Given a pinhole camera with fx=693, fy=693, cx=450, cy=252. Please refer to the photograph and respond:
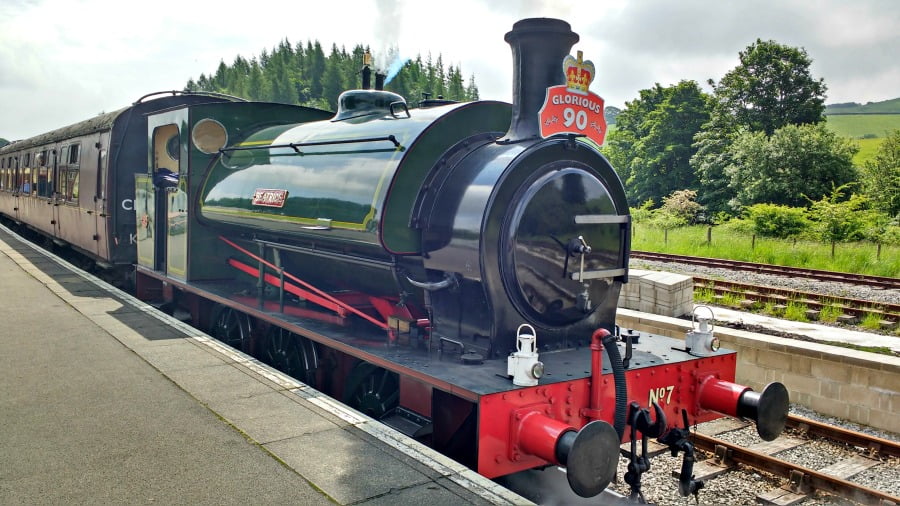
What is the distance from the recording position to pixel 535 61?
189 inches

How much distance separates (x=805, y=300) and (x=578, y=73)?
804cm

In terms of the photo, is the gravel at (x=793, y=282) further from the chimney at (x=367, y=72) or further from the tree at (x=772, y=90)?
the tree at (x=772, y=90)

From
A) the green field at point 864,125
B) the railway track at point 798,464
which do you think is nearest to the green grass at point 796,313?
the railway track at point 798,464

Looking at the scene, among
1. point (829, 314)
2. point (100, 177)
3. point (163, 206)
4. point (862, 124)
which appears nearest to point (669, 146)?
point (829, 314)

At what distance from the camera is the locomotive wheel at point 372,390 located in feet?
16.8

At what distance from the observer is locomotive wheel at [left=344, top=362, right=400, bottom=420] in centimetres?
513

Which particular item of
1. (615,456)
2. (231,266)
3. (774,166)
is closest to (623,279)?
(615,456)

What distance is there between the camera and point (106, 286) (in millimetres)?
10328

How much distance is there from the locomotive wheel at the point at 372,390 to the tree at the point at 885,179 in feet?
88.3

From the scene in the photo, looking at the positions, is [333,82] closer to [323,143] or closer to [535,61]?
[323,143]

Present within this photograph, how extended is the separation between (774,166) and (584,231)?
29738 mm

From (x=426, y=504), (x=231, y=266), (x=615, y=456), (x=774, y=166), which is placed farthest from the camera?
(x=774, y=166)

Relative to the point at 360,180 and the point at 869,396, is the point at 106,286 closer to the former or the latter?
the point at 360,180

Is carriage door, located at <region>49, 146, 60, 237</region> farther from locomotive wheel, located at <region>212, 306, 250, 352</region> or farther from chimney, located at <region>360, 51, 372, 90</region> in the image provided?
chimney, located at <region>360, 51, 372, 90</region>
